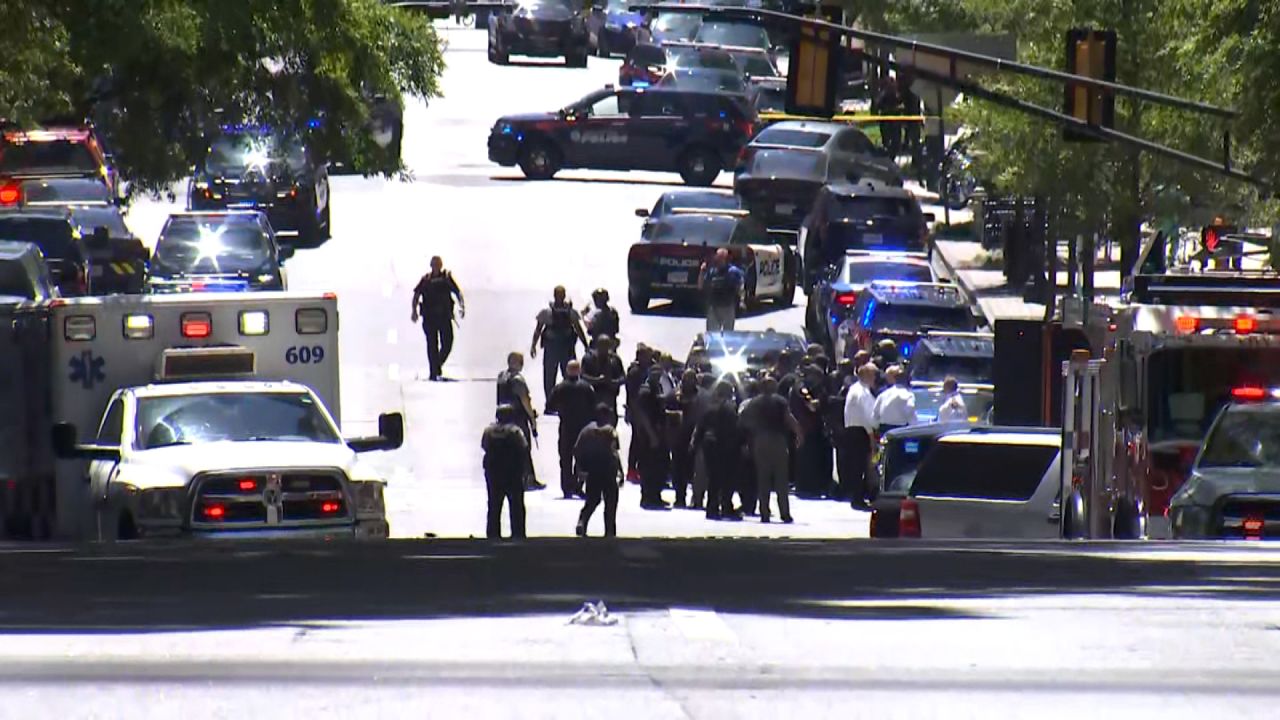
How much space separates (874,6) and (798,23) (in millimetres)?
28963

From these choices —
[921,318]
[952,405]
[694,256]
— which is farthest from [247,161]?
[952,405]

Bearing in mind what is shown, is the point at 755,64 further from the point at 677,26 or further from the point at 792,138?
the point at 792,138

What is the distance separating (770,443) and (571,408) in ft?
7.24

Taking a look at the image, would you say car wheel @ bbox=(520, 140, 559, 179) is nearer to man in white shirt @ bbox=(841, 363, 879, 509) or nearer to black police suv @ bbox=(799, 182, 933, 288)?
black police suv @ bbox=(799, 182, 933, 288)

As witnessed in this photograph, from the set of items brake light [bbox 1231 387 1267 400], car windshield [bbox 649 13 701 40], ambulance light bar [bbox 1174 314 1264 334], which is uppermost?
car windshield [bbox 649 13 701 40]

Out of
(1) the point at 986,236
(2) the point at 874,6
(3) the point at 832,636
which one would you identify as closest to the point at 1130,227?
(1) the point at 986,236

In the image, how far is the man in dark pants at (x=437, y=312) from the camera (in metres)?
31.8

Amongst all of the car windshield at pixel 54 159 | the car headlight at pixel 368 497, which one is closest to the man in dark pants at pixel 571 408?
the car headlight at pixel 368 497

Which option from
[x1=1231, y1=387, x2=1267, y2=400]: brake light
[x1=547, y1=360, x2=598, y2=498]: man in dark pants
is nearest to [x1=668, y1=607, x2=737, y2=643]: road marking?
[x1=1231, y1=387, x2=1267, y2=400]: brake light

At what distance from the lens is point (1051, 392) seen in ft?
75.0

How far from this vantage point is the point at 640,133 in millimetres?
48906

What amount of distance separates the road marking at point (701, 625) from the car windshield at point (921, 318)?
20048 millimetres

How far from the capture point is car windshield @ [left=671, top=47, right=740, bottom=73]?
57375 mm

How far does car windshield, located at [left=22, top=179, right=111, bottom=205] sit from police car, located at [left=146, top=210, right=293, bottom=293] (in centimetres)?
278
